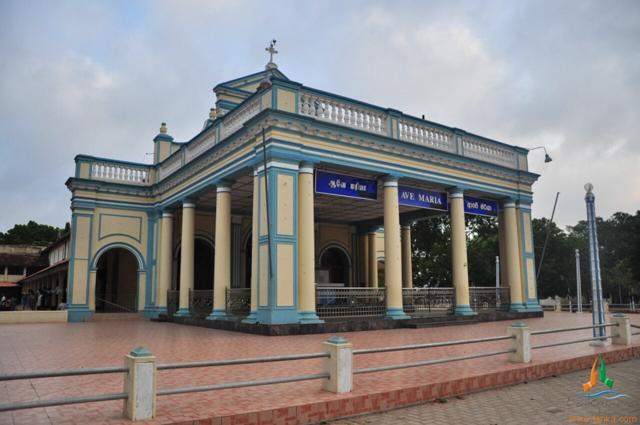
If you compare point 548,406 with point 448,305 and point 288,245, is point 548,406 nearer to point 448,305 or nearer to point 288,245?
point 288,245

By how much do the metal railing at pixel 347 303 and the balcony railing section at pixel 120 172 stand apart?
10490mm

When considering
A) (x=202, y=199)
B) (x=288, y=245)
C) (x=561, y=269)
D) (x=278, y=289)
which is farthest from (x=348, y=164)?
(x=561, y=269)

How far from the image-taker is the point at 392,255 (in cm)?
1427

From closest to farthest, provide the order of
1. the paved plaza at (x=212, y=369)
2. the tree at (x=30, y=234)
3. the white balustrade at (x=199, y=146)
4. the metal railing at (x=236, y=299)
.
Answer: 1. the paved plaza at (x=212, y=369)
2. the metal railing at (x=236, y=299)
3. the white balustrade at (x=199, y=146)
4. the tree at (x=30, y=234)

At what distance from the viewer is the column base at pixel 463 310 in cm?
1560

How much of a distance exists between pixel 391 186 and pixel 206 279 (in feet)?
33.5

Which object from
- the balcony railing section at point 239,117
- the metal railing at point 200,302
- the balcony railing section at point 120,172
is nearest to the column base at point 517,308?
the metal railing at point 200,302

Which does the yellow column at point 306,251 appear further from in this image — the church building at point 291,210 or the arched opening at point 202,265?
the arched opening at point 202,265

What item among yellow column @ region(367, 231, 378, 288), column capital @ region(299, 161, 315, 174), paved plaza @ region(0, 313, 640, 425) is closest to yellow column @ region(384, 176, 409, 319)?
paved plaza @ region(0, 313, 640, 425)

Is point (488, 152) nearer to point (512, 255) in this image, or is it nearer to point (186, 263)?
point (512, 255)

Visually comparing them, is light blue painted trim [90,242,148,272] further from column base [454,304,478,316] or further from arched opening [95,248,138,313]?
column base [454,304,478,316]

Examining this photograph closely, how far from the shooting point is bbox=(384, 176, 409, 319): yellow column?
557 inches

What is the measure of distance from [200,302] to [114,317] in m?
4.38

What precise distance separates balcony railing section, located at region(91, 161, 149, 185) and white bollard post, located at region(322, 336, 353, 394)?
16602 millimetres
